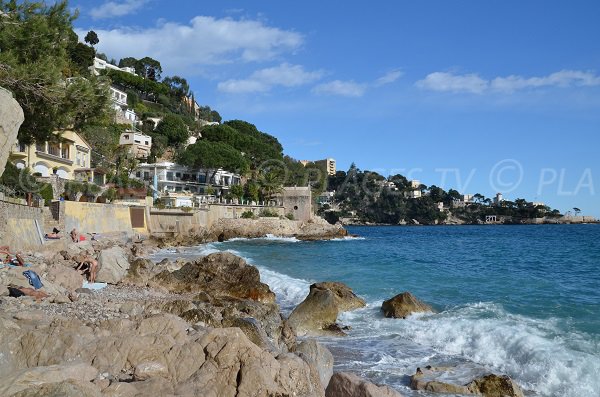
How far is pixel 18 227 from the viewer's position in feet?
64.1

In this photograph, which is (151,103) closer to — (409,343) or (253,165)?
(253,165)

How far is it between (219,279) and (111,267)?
3653 mm

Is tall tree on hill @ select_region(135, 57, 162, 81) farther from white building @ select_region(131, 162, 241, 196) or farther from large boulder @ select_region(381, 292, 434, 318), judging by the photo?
large boulder @ select_region(381, 292, 434, 318)

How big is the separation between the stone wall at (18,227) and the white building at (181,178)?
43928mm

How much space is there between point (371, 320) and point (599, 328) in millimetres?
5890

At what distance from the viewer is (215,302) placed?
13469 millimetres

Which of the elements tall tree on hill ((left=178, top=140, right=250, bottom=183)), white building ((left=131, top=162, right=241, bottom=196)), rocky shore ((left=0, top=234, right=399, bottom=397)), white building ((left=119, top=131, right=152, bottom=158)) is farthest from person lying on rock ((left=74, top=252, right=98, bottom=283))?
white building ((left=119, top=131, right=152, bottom=158))

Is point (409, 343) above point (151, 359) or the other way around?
the other way around

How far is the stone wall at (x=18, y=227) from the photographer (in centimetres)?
1823

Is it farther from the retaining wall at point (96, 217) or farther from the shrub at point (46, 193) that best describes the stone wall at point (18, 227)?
the retaining wall at point (96, 217)

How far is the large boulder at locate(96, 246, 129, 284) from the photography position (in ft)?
51.8

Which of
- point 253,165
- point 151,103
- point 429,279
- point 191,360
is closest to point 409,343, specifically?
point 191,360

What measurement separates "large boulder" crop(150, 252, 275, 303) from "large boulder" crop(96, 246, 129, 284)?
3.73ft

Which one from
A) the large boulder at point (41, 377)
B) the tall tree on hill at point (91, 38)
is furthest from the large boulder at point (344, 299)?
the tall tree on hill at point (91, 38)
